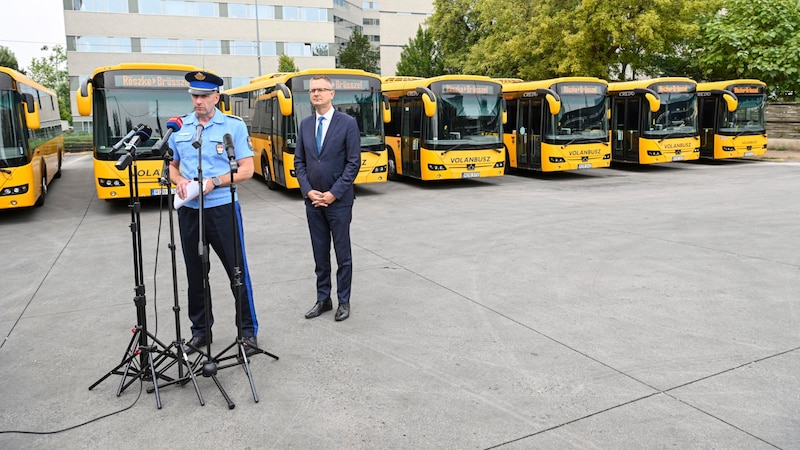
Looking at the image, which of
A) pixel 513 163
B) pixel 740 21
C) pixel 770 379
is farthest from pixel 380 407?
pixel 740 21

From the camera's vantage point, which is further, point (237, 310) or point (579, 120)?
point (579, 120)

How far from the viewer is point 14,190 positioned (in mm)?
11828

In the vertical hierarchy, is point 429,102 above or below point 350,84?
below

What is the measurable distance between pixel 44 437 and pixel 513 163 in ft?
58.2

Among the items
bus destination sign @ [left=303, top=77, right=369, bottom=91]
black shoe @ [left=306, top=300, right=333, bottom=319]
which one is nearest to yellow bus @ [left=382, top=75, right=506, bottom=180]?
bus destination sign @ [left=303, top=77, right=369, bottom=91]

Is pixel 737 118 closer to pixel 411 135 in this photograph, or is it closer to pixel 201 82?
pixel 411 135

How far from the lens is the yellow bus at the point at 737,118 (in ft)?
71.4

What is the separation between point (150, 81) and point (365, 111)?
474cm

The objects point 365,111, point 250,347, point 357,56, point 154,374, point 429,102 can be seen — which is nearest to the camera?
point 154,374

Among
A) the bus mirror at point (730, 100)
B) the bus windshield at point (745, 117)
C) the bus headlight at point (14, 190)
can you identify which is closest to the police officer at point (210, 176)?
the bus headlight at point (14, 190)

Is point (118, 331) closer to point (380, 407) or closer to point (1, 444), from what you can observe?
point (1, 444)

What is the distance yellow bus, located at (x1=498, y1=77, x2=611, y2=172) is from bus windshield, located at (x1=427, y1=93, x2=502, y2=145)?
69.1 inches

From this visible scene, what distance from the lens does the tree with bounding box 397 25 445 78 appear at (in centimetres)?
5019

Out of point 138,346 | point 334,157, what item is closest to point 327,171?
point 334,157
